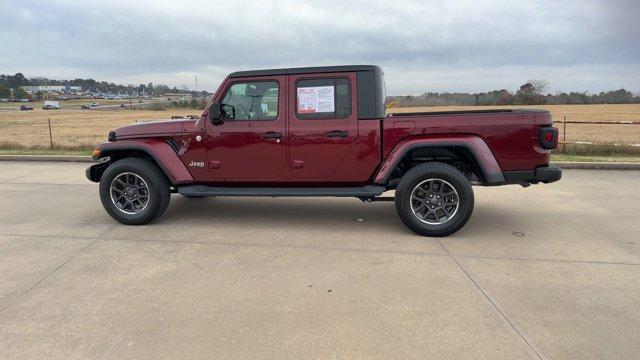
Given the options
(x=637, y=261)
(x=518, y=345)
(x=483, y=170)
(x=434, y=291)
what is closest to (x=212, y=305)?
(x=434, y=291)

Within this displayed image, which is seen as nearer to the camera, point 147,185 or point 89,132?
point 147,185

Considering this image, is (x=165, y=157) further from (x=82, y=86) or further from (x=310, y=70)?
(x=82, y=86)

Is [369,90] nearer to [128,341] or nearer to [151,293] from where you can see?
[151,293]

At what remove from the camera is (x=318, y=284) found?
3852mm

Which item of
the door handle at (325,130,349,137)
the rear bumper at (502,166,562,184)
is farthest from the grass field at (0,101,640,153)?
the door handle at (325,130,349,137)

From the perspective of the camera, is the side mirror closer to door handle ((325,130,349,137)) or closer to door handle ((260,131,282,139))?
door handle ((260,131,282,139))

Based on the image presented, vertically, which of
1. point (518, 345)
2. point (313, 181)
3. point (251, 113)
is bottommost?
point (518, 345)

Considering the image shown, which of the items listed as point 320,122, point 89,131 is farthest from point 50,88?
point 320,122

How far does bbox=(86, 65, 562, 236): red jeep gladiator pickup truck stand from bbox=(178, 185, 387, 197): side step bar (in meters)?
0.01

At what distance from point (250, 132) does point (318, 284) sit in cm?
220

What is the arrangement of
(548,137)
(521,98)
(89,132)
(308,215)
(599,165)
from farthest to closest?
(521,98) → (89,132) → (599,165) → (308,215) → (548,137)

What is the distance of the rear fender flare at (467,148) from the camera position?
4922 mm

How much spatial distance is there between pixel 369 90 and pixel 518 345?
10.3 feet

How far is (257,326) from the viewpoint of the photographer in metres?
3.17
